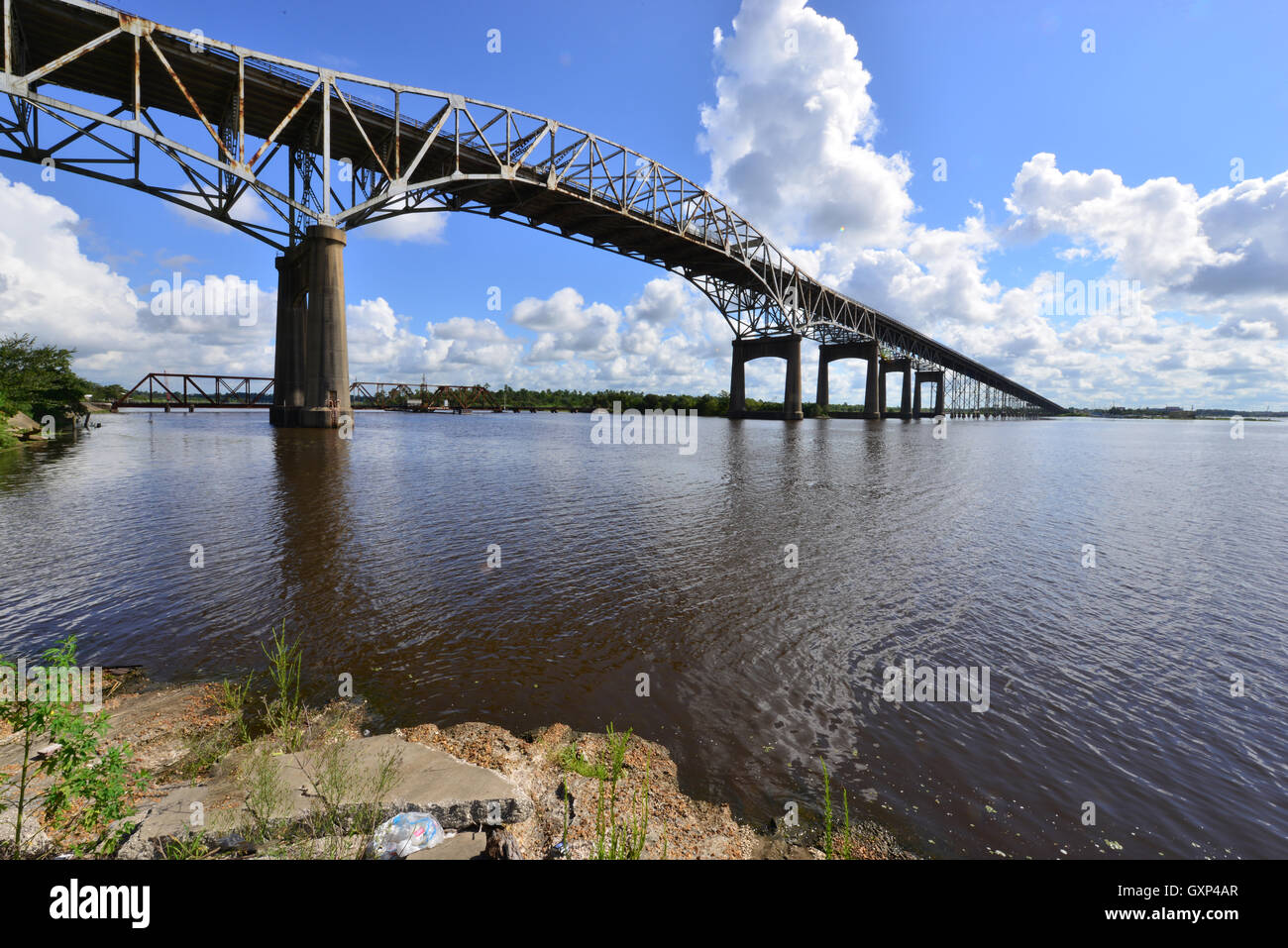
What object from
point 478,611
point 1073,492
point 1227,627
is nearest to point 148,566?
point 478,611

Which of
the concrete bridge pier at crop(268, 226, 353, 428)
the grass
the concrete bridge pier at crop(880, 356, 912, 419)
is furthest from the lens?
the concrete bridge pier at crop(880, 356, 912, 419)

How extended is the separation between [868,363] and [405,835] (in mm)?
120031

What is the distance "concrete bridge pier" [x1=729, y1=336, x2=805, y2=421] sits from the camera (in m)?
88.7

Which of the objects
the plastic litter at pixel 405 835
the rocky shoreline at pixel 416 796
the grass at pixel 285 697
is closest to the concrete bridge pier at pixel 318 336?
the grass at pixel 285 697

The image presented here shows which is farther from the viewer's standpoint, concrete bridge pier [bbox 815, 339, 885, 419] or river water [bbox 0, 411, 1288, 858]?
concrete bridge pier [bbox 815, 339, 885, 419]

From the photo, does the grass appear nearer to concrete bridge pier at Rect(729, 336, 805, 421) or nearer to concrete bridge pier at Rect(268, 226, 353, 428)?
concrete bridge pier at Rect(268, 226, 353, 428)

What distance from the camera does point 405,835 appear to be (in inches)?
148

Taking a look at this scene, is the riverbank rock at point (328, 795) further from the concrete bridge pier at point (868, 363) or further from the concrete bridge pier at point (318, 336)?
the concrete bridge pier at point (868, 363)

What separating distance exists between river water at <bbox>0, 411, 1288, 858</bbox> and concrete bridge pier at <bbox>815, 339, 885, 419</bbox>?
97.4 m

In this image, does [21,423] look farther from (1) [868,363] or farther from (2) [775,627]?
(1) [868,363]

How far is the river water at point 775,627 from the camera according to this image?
4.97 meters

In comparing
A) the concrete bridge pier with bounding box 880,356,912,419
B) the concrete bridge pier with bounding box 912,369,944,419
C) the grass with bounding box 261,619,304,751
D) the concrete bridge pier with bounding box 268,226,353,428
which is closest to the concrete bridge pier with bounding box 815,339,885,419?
the concrete bridge pier with bounding box 880,356,912,419

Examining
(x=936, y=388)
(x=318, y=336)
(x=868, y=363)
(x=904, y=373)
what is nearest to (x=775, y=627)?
(x=318, y=336)

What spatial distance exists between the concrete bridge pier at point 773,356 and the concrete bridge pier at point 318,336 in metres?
67.9
